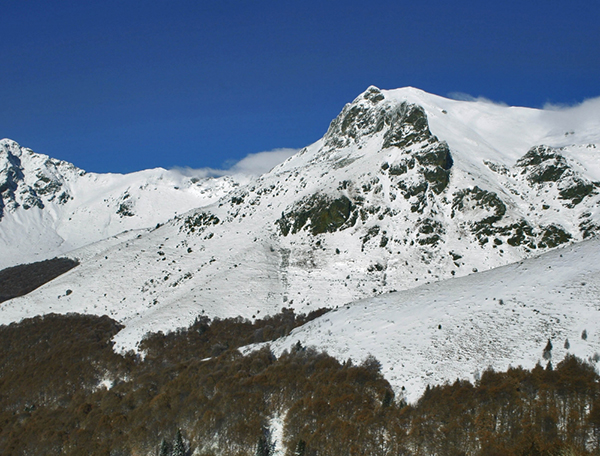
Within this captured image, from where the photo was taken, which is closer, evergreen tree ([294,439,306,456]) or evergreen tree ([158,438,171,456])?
evergreen tree ([294,439,306,456])

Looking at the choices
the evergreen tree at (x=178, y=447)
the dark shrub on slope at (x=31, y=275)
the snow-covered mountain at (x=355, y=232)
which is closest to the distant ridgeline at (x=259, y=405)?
the evergreen tree at (x=178, y=447)

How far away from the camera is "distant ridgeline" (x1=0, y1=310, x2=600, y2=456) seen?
38.2 m

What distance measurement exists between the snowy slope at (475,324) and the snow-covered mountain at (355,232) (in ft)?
85.9

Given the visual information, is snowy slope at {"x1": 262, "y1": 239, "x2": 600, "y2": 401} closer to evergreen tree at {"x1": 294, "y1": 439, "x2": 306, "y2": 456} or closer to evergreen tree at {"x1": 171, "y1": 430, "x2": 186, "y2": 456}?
evergreen tree at {"x1": 294, "y1": 439, "x2": 306, "y2": 456}

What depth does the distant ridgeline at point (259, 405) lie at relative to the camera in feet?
125

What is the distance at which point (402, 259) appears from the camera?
98.4m

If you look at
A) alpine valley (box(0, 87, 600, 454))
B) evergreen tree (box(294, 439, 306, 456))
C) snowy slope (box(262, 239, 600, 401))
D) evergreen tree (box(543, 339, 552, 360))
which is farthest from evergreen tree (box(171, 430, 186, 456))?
evergreen tree (box(543, 339, 552, 360))

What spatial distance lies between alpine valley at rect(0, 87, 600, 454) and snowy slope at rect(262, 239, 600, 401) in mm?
201

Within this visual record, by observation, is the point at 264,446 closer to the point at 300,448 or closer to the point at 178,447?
the point at 300,448

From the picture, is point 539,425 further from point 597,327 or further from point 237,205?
point 237,205

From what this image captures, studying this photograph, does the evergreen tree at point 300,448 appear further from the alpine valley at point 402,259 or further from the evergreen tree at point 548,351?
the evergreen tree at point 548,351

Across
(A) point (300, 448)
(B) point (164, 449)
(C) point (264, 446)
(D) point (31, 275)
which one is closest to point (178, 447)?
(B) point (164, 449)

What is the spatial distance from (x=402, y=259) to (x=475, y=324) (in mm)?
46612

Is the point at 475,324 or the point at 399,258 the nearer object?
the point at 475,324
